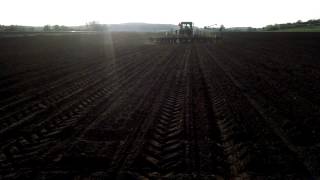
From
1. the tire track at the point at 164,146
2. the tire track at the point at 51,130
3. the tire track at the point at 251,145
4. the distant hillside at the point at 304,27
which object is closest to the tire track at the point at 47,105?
the tire track at the point at 51,130

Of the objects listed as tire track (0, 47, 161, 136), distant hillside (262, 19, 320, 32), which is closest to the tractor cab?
distant hillside (262, 19, 320, 32)

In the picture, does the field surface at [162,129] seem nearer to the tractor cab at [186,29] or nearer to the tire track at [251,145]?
the tire track at [251,145]

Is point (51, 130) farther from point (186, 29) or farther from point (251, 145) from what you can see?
point (186, 29)

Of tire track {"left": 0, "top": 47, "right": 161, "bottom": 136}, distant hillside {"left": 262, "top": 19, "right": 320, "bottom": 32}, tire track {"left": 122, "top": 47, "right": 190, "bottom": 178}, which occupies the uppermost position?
tire track {"left": 122, "top": 47, "right": 190, "bottom": 178}

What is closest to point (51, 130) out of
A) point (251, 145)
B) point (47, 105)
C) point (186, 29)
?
point (47, 105)

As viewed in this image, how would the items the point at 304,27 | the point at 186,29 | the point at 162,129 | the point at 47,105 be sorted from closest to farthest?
the point at 162,129 < the point at 47,105 < the point at 186,29 < the point at 304,27

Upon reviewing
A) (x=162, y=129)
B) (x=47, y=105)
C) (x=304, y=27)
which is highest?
(x=162, y=129)

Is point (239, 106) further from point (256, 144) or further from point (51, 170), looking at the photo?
point (51, 170)

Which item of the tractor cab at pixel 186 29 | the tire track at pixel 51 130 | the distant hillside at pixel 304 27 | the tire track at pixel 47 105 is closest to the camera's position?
the tire track at pixel 51 130

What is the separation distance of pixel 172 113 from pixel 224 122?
1143 millimetres

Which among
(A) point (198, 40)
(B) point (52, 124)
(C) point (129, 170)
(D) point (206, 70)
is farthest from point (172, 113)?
(A) point (198, 40)

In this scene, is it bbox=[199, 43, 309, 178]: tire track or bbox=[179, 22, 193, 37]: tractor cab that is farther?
bbox=[179, 22, 193, 37]: tractor cab

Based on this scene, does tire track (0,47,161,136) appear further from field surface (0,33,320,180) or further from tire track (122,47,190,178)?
tire track (122,47,190,178)

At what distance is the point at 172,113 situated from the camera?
714cm
